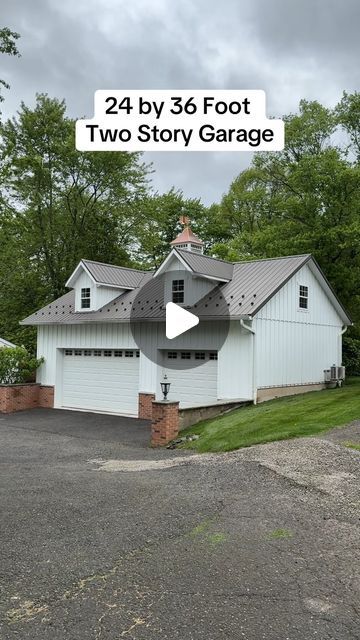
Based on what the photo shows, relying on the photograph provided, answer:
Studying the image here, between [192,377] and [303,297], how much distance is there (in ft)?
15.4

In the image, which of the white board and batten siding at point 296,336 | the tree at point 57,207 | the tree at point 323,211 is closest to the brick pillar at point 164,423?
the white board and batten siding at point 296,336

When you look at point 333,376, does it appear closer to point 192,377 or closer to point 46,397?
point 192,377

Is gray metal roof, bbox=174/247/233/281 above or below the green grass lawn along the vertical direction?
above

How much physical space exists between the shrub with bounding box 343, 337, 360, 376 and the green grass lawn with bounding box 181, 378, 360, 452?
8388 mm

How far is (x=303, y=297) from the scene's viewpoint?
701 inches

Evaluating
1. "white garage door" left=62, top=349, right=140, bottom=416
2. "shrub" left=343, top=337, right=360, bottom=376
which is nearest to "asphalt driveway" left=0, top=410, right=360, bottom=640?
"white garage door" left=62, top=349, right=140, bottom=416

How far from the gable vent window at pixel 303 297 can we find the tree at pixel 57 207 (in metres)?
14.8

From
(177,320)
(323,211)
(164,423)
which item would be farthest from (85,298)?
(323,211)

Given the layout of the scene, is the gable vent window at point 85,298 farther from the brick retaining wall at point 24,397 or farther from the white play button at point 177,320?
the white play button at point 177,320

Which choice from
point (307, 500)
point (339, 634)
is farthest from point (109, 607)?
point (307, 500)

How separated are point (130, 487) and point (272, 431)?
4.15 m

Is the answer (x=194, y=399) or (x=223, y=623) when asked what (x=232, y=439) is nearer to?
(x=194, y=399)

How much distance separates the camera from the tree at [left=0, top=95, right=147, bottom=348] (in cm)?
2828

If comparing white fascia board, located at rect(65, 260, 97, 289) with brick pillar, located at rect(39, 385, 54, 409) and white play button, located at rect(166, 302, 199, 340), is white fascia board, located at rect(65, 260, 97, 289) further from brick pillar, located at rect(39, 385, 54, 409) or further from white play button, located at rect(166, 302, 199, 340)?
brick pillar, located at rect(39, 385, 54, 409)
